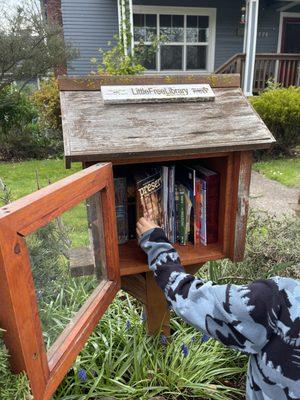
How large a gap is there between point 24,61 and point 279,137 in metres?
5.58

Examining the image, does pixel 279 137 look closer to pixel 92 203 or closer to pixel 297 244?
pixel 297 244

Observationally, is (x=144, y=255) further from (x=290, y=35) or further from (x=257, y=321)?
(x=290, y=35)

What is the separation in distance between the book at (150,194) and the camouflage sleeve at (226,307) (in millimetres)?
300

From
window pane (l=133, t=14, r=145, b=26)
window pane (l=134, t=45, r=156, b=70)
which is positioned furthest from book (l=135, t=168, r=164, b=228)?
window pane (l=133, t=14, r=145, b=26)

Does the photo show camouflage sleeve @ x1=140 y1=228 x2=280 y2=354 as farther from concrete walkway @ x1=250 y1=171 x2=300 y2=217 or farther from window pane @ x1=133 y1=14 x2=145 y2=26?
window pane @ x1=133 y1=14 x2=145 y2=26

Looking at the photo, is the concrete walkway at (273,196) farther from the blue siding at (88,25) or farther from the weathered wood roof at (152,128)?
the blue siding at (88,25)

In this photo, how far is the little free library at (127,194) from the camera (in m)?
1.12

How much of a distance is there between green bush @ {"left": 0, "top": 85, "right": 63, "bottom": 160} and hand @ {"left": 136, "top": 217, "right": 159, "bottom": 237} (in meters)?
6.52

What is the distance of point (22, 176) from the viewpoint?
613 centimetres

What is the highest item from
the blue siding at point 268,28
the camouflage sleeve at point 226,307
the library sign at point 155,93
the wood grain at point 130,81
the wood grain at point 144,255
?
the blue siding at point 268,28

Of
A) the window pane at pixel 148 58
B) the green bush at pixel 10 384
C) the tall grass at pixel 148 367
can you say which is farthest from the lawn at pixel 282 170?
the window pane at pixel 148 58

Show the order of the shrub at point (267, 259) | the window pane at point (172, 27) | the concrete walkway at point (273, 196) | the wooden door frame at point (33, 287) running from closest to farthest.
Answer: the wooden door frame at point (33, 287)
the shrub at point (267, 259)
the concrete walkway at point (273, 196)
the window pane at point (172, 27)

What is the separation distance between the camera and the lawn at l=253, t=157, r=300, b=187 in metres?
5.88

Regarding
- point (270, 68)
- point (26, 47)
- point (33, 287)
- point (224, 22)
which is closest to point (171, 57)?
point (224, 22)
